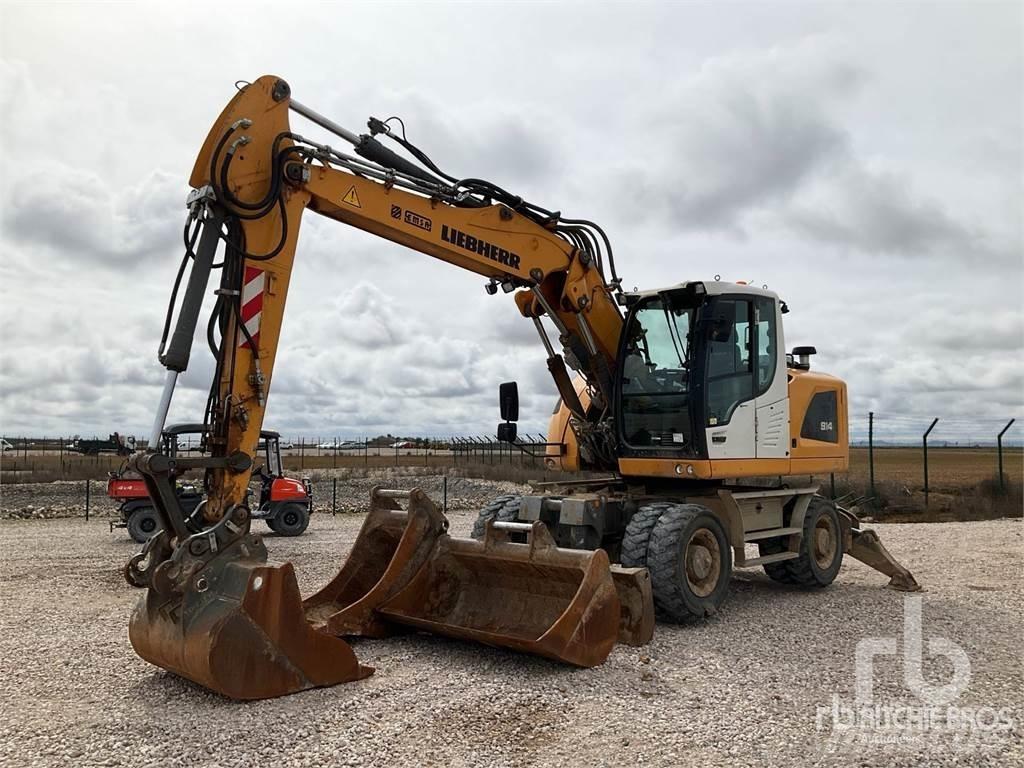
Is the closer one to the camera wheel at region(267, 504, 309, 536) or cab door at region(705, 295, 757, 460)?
cab door at region(705, 295, 757, 460)

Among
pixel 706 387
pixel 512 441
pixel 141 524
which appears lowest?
pixel 141 524

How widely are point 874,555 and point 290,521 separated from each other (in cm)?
985

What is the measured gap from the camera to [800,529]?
30.6 ft

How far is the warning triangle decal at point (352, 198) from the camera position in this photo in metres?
6.70

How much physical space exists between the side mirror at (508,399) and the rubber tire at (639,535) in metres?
1.76

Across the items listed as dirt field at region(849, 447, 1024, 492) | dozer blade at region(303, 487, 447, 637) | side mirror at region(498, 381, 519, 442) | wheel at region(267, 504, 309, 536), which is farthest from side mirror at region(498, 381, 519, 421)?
dirt field at region(849, 447, 1024, 492)

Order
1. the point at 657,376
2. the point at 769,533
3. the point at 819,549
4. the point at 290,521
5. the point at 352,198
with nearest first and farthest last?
the point at 352,198
the point at 657,376
the point at 769,533
the point at 819,549
the point at 290,521

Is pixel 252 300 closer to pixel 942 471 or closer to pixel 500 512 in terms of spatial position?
pixel 500 512

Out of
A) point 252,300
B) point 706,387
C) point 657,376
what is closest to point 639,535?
point 706,387

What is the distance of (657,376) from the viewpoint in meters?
8.41

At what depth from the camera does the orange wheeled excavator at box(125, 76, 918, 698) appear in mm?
5352

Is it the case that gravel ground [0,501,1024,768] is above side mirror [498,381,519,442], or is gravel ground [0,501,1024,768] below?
below

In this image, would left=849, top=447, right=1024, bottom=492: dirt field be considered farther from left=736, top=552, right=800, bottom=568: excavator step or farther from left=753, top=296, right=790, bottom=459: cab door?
left=753, top=296, right=790, bottom=459: cab door

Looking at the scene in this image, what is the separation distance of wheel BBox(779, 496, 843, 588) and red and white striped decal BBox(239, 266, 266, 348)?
6.23m
